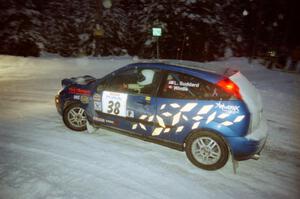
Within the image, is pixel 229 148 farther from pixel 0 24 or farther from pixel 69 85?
pixel 0 24

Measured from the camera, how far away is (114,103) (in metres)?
5.86

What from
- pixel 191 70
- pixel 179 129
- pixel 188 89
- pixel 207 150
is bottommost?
pixel 207 150

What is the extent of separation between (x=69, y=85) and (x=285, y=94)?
29.6ft

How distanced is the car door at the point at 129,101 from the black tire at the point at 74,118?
1.75 ft

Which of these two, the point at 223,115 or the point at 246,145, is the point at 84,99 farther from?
the point at 246,145

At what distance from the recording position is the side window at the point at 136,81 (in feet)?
18.0

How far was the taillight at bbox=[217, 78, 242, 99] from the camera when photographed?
15.9ft

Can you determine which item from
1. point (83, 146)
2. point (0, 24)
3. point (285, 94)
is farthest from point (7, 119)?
point (0, 24)

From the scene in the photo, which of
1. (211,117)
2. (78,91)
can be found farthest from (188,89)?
(78,91)

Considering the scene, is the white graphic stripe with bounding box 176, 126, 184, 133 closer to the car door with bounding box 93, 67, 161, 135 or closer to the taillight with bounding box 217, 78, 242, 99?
the car door with bounding box 93, 67, 161, 135

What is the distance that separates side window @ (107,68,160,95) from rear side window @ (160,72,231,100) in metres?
0.23

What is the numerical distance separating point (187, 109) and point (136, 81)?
1.25 meters

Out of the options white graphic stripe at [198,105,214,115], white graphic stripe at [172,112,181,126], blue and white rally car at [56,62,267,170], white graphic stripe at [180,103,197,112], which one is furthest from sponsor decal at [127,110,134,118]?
white graphic stripe at [198,105,214,115]

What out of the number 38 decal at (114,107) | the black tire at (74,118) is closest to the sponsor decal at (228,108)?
the number 38 decal at (114,107)
